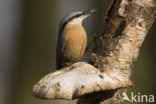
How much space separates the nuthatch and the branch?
5.88 feet

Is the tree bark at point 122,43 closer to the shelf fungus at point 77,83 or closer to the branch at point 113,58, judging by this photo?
the branch at point 113,58

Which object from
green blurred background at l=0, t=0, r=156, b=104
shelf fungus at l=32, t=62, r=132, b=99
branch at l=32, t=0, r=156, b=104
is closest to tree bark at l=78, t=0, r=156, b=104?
branch at l=32, t=0, r=156, b=104

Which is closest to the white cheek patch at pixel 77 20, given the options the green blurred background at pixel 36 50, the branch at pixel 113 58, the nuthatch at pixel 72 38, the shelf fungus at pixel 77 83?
the nuthatch at pixel 72 38

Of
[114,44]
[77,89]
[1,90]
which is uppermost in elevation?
[114,44]

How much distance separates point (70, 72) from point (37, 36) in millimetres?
6327

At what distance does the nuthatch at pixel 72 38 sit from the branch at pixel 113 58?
1792 millimetres

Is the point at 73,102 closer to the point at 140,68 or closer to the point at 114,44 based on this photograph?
the point at 114,44

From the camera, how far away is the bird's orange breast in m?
6.22

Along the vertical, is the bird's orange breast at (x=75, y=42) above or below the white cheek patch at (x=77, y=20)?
below

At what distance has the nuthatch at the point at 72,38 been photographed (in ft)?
20.4

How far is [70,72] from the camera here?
422cm

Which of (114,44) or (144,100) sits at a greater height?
(114,44)

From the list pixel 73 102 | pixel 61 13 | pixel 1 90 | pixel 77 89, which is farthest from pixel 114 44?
pixel 1 90

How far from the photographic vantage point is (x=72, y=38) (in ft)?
20.7
